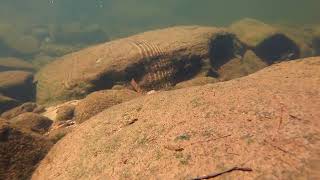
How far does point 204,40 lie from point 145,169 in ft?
19.3

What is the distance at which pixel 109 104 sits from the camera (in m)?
5.32

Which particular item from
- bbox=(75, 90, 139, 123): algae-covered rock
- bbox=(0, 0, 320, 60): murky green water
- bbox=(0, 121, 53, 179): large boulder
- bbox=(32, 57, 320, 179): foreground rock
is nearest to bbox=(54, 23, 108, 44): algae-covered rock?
bbox=(0, 0, 320, 60): murky green water

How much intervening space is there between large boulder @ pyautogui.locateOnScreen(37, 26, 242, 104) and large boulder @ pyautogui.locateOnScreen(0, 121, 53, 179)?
11.8ft

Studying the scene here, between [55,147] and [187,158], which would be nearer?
[187,158]

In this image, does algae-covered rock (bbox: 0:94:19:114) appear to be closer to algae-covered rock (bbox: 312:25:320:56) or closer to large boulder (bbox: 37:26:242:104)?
large boulder (bbox: 37:26:242:104)

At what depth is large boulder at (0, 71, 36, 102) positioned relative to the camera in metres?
8.73

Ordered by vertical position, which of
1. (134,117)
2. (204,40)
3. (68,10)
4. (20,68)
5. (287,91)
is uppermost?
(287,91)

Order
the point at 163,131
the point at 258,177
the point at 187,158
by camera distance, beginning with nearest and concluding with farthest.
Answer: the point at 258,177
the point at 187,158
the point at 163,131

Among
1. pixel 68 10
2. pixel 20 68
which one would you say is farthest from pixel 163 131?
pixel 68 10

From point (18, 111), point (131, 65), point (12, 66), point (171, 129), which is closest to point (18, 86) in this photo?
point (18, 111)

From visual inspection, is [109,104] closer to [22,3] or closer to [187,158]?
[187,158]

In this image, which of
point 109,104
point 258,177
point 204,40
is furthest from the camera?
point 204,40

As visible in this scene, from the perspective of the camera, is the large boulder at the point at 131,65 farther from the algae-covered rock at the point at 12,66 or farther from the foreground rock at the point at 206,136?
the algae-covered rock at the point at 12,66

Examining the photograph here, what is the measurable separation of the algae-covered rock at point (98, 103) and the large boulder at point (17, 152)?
4.53ft
